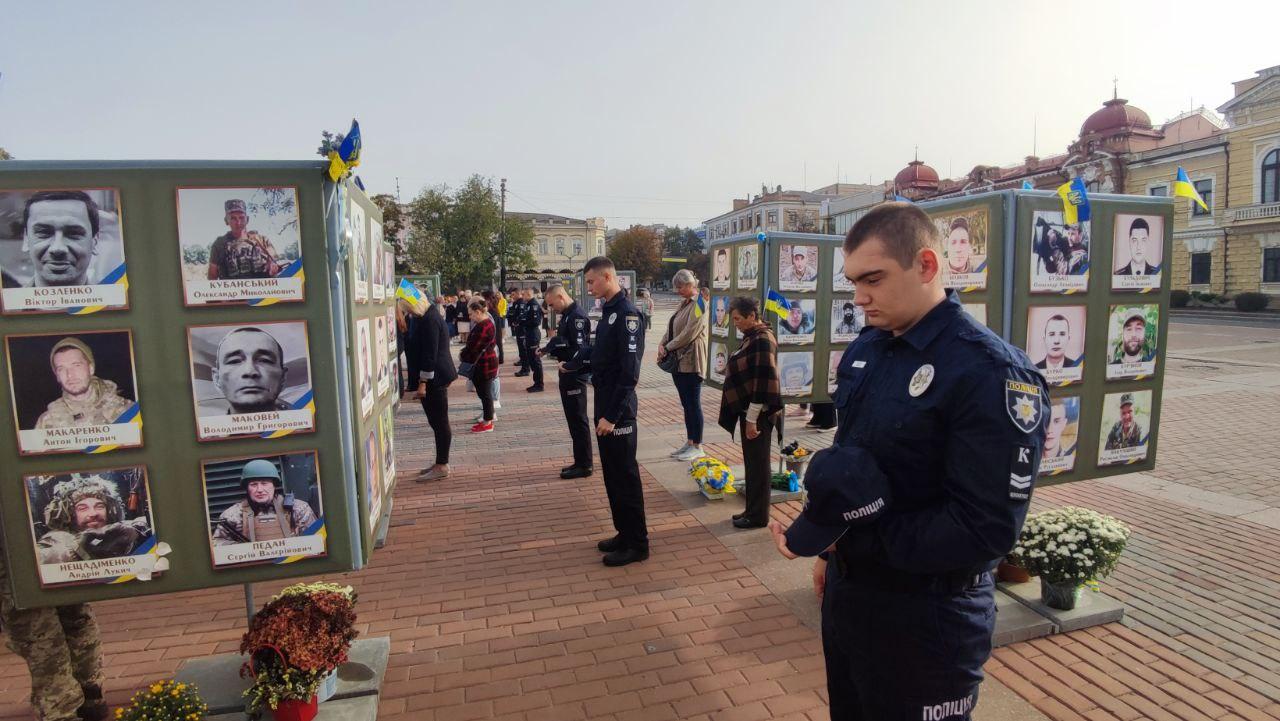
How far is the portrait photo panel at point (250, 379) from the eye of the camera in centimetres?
276

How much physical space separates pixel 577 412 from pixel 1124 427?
4.85 meters

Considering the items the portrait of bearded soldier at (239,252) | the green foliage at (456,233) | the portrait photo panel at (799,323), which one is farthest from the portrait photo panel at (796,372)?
the green foliage at (456,233)

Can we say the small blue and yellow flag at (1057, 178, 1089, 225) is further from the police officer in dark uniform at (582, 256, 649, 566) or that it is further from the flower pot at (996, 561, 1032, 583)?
the police officer in dark uniform at (582, 256, 649, 566)

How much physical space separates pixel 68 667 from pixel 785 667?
3.46 metres

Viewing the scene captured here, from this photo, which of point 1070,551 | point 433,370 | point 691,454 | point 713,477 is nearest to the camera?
point 1070,551

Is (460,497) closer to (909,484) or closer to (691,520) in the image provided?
(691,520)

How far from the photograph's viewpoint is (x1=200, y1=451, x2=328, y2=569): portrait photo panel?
288 centimetres

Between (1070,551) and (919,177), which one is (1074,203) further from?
(919,177)

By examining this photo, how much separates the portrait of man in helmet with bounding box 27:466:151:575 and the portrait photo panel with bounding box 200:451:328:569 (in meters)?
0.26

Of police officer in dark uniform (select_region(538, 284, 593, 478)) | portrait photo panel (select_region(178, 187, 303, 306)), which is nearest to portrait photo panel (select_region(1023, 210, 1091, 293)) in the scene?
portrait photo panel (select_region(178, 187, 303, 306))

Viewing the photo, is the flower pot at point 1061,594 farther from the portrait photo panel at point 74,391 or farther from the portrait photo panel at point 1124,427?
the portrait photo panel at point 74,391

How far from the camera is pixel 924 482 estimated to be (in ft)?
6.42

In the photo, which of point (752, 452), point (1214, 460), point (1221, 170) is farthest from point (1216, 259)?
point (752, 452)

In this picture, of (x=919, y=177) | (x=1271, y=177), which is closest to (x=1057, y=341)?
(x=1271, y=177)
